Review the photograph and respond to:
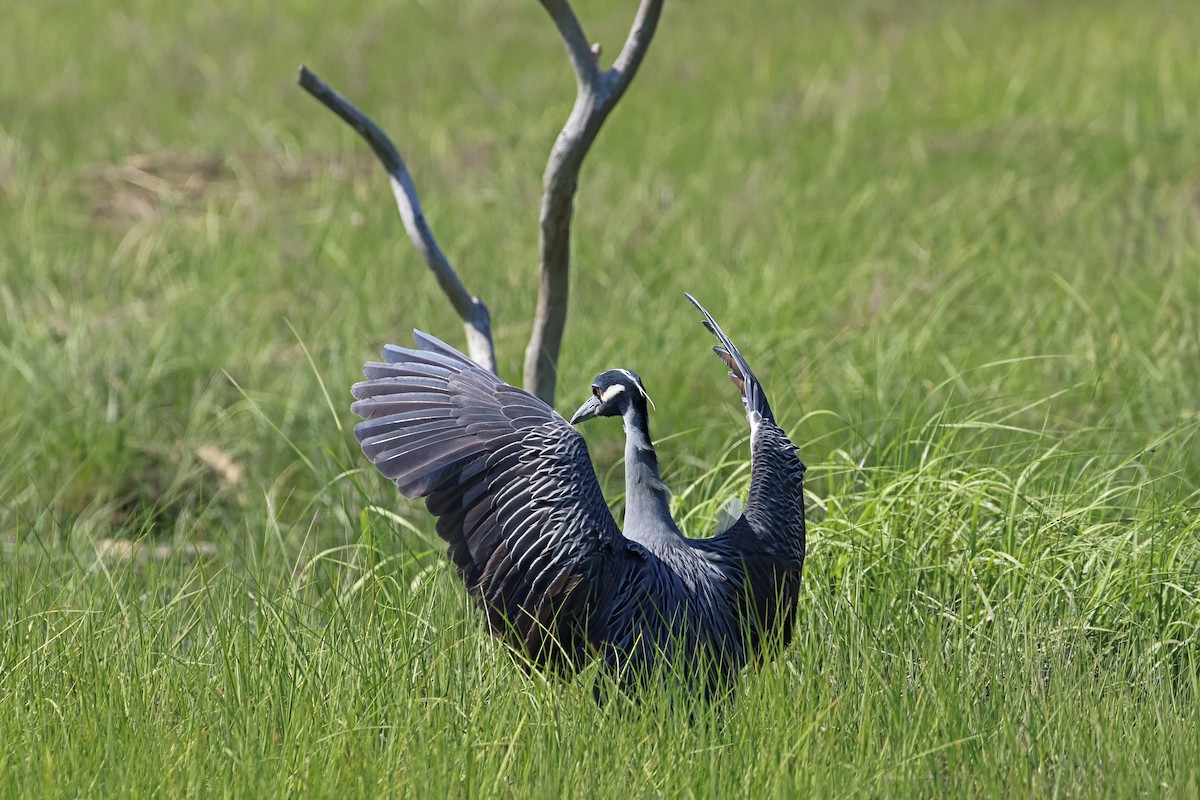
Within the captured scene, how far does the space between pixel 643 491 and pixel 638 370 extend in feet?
7.02

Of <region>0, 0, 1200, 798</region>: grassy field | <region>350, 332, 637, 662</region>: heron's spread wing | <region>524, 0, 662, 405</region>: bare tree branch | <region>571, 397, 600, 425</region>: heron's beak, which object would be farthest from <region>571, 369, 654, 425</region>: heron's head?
<region>524, 0, 662, 405</region>: bare tree branch

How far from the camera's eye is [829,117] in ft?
30.1

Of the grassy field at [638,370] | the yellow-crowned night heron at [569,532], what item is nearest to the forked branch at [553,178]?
the grassy field at [638,370]

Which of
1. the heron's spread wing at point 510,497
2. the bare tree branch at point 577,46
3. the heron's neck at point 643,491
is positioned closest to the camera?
the heron's spread wing at point 510,497

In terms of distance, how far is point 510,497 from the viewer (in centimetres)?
290

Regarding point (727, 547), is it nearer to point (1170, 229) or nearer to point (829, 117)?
point (1170, 229)

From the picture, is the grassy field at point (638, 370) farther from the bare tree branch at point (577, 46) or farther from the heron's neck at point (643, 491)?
the bare tree branch at point (577, 46)

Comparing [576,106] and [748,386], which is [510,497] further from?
[576,106]

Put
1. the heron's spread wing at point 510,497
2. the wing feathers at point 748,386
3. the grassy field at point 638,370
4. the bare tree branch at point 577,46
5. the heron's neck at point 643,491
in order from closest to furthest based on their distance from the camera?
the grassy field at point 638,370
the heron's spread wing at point 510,497
the heron's neck at point 643,491
the wing feathers at point 748,386
the bare tree branch at point 577,46

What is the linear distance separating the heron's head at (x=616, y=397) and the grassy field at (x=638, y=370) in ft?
1.82

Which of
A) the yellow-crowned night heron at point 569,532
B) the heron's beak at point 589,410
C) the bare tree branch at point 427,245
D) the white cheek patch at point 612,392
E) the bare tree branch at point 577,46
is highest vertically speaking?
the bare tree branch at point 577,46

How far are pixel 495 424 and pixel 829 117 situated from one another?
263 inches

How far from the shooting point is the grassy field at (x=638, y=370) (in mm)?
2729

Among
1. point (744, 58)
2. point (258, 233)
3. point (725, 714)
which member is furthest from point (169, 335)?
point (744, 58)
